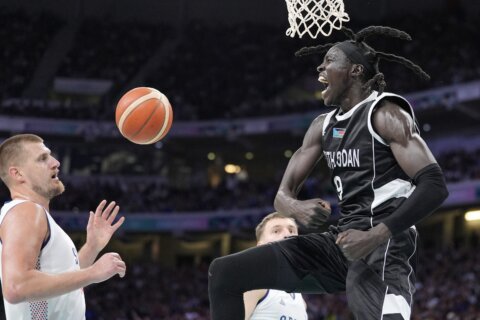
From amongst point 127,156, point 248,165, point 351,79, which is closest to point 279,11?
point 248,165

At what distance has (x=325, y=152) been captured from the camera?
4.37 meters

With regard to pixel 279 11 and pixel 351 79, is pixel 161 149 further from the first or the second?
pixel 351 79

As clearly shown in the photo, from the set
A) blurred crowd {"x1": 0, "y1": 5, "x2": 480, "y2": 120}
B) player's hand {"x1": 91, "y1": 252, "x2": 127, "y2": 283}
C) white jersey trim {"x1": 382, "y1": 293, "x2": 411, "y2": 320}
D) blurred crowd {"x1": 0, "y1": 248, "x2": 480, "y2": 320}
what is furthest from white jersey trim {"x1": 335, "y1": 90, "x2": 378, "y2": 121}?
blurred crowd {"x1": 0, "y1": 5, "x2": 480, "y2": 120}

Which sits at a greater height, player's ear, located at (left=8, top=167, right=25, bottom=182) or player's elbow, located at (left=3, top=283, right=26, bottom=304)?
player's ear, located at (left=8, top=167, right=25, bottom=182)

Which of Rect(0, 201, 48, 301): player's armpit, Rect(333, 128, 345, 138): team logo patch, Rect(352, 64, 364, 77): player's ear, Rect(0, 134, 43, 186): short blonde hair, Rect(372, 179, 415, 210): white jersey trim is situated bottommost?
Rect(0, 201, 48, 301): player's armpit

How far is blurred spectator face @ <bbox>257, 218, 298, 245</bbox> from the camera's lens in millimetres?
5977

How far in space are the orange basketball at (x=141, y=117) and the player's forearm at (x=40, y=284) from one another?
305 cm

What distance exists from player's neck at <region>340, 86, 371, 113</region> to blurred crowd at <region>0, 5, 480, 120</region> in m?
23.2

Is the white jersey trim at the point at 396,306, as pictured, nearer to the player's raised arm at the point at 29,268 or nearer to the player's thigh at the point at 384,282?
the player's thigh at the point at 384,282

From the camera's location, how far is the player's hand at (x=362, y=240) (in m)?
3.75

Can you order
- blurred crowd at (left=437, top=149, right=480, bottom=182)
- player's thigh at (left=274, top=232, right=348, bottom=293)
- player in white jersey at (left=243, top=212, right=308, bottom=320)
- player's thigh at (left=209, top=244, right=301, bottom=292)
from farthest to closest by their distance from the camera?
blurred crowd at (left=437, top=149, right=480, bottom=182), player in white jersey at (left=243, top=212, right=308, bottom=320), player's thigh at (left=274, top=232, right=348, bottom=293), player's thigh at (left=209, top=244, right=301, bottom=292)

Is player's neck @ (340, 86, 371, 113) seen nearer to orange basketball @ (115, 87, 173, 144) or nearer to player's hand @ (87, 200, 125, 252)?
player's hand @ (87, 200, 125, 252)

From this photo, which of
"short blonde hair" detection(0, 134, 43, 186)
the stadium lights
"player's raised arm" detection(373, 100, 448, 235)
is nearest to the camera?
"player's raised arm" detection(373, 100, 448, 235)

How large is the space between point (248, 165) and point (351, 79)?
28.4 meters
